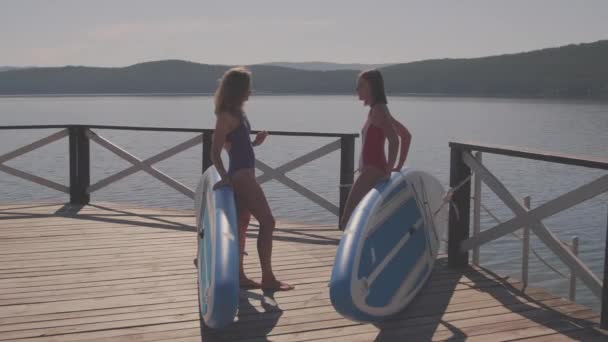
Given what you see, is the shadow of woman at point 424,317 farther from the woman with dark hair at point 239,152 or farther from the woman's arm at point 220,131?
the woman's arm at point 220,131

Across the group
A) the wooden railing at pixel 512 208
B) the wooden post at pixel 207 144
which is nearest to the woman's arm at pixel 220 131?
the wooden railing at pixel 512 208

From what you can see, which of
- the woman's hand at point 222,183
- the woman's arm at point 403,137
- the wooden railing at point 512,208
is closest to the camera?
the wooden railing at point 512,208

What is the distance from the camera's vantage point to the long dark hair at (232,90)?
173 inches

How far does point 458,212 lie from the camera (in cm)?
568

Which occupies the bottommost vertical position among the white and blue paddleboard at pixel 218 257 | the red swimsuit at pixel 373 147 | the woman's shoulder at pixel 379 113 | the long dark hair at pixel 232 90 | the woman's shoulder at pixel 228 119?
the white and blue paddleboard at pixel 218 257

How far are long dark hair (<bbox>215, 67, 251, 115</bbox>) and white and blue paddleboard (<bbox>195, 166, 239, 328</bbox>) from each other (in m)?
0.60

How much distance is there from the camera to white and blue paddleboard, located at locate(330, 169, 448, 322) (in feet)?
12.7

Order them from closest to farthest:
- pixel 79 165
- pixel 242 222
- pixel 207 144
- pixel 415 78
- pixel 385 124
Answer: pixel 385 124 → pixel 242 222 → pixel 207 144 → pixel 79 165 → pixel 415 78

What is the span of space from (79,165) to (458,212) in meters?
5.26

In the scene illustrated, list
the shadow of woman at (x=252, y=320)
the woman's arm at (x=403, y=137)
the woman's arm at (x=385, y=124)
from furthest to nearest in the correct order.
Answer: the woman's arm at (x=403, y=137), the woman's arm at (x=385, y=124), the shadow of woman at (x=252, y=320)

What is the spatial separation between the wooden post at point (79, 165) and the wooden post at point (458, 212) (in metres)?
5.06

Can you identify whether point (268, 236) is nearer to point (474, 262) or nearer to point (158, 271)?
point (158, 271)

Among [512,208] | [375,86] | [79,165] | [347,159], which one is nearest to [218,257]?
[375,86]

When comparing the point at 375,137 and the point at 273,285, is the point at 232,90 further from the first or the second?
the point at 273,285
